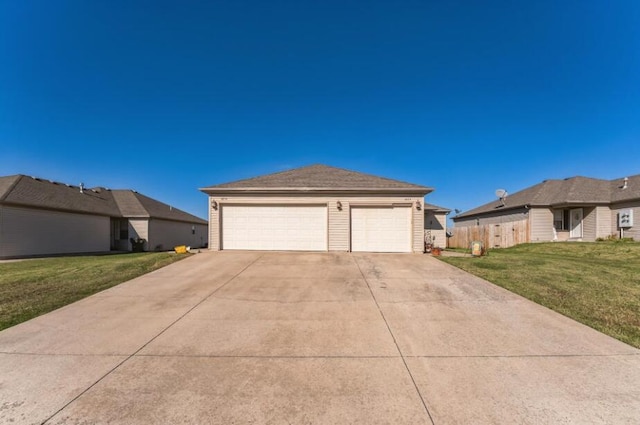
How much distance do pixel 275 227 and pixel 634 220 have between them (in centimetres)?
2083

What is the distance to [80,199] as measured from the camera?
20.4m

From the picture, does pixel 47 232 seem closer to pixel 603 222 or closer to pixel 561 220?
pixel 561 220

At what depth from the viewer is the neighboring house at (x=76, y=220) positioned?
1548 cm

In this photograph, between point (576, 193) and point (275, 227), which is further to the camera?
point (576, 193)

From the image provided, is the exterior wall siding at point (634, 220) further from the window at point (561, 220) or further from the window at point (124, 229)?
the window at point (124, 229)

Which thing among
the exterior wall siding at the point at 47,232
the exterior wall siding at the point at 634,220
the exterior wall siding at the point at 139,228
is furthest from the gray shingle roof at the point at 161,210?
the exterior wall siding at the point at 634,220

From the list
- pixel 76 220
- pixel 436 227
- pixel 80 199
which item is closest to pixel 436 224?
pixel 436 227

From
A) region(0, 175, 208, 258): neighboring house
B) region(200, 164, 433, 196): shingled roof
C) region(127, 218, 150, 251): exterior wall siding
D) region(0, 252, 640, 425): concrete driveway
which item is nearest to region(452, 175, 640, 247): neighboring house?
region(200, 164, 433, 196): shingled roof

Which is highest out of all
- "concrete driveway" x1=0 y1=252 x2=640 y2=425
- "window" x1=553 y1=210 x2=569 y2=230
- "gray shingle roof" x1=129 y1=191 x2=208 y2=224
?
"gray shingle roof" x1=129 y1=191 x2=208 y2=224

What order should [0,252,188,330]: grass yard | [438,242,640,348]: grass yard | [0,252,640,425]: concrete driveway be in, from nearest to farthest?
[0,252,640,425]: concrete driveway < [438,242,640,348]: grass yard < [0,252,188,330]: grass yard

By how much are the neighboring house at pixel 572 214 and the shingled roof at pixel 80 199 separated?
24691 millimetres

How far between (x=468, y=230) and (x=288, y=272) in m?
16.7

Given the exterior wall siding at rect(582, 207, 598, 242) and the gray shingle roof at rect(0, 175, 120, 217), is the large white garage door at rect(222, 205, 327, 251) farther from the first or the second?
the exterior wall siding at rect(582, 207, 598, 242)

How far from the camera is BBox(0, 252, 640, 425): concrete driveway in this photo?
279 centimetres
